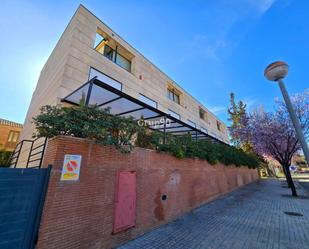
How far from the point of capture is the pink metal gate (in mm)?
4575

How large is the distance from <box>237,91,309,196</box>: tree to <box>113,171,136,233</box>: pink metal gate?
1160 centimetres

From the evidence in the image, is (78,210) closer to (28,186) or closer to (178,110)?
(28,186)

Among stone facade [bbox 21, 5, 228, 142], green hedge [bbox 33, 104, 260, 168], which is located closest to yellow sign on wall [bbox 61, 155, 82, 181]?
green hedge [bbox 33, 104, 260, 168]

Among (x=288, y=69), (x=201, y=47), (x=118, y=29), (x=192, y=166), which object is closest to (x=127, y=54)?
(x=118, y=29)

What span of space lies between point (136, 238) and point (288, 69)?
6.17 metres

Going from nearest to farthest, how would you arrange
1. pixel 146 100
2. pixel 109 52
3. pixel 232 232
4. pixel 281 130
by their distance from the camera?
pixel 232 232
pixel 109 52
pixel 281 130
pixel 146 100

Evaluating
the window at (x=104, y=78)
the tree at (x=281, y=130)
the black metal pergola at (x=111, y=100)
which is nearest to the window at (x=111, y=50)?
the window at (x=104, y=78)

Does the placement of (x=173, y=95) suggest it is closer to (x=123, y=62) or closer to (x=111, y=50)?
(x=123, y=62)

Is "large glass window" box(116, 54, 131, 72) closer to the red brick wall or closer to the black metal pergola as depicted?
the black metal pergola

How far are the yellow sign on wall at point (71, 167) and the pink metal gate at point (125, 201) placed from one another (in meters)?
1.36

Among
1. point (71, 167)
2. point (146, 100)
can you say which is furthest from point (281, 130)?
point (71, 167)

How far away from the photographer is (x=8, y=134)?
2011 cm

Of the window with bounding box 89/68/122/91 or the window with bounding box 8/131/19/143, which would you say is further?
the window with bounding box 8/131/19/143

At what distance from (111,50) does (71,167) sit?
30.1ft
